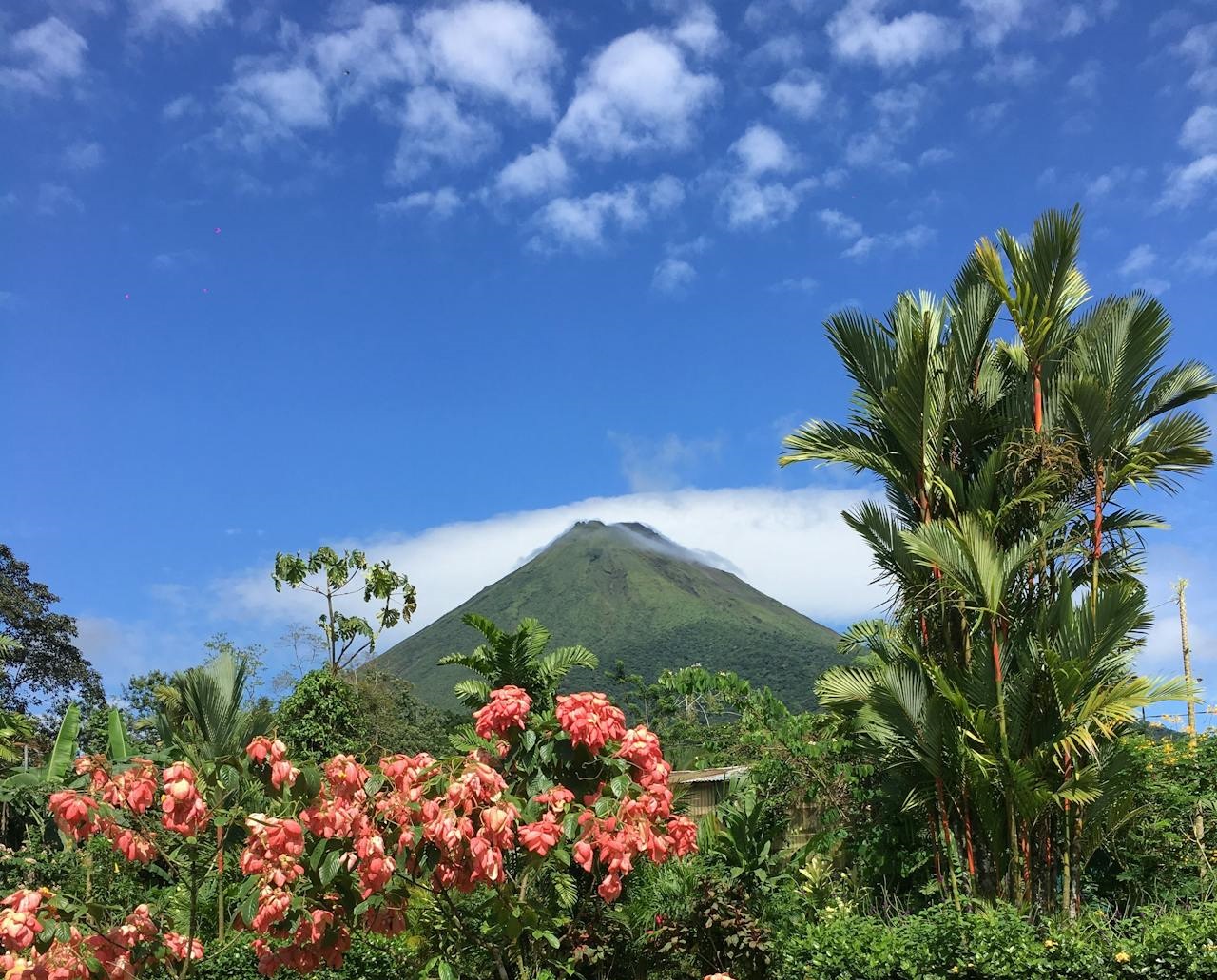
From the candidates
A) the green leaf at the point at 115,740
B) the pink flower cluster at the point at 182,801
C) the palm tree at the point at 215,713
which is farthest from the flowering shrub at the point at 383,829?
the green leaf at the point at 115,740

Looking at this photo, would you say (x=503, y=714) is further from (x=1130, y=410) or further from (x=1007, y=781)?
(x=1130, y=410)

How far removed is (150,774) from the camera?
12.6 ft

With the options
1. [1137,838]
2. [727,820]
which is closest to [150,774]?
[727,820]

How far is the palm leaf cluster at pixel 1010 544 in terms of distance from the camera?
6172 mm

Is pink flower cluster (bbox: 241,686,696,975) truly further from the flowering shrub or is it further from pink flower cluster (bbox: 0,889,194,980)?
pink flower cluster (bbox: 0,889,194,980)

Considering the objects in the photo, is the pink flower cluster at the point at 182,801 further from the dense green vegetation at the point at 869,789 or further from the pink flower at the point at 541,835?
the pink flower at the point at 541,835

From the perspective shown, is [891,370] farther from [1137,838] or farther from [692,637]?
[692,637]

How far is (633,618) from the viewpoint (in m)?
92.9

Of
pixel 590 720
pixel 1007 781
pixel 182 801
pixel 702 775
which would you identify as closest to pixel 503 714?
pixel 590 720

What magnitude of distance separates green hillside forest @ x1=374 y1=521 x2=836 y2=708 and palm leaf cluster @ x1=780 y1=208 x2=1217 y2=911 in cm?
5827

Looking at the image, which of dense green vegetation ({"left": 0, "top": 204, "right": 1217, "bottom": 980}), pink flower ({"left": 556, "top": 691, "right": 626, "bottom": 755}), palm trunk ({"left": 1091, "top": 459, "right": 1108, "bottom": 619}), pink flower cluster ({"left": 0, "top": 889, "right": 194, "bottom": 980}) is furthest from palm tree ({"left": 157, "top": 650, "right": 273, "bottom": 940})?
palm trunk ({"left": 1091, "top": 459, "right": 1108, "bottom": 619})

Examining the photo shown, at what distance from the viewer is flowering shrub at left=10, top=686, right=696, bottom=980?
3760mm

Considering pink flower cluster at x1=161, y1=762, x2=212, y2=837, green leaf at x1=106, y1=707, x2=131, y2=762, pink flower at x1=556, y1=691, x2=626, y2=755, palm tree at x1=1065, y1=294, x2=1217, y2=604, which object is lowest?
pink flower cluster at x1=161, y1=762, x2=212, y2=837

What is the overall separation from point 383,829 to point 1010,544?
478 centimetres
